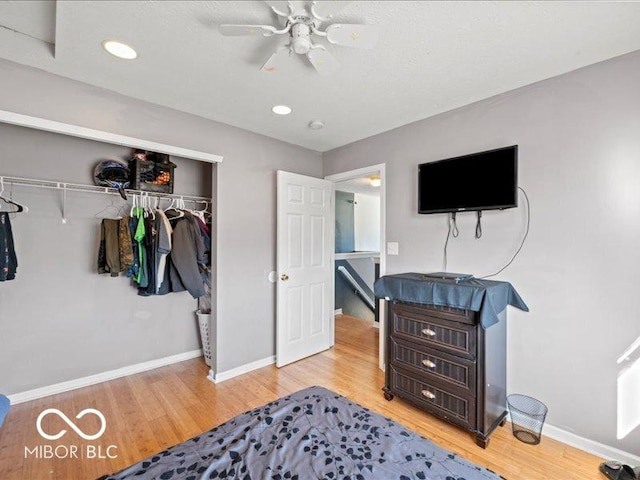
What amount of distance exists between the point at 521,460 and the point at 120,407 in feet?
9.49

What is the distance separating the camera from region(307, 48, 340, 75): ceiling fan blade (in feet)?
5.27

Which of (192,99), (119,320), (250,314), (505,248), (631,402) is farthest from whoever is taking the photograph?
(250,314)

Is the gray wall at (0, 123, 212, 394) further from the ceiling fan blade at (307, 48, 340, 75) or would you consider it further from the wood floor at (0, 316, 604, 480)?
the ceiling fan blade at (307, 48, 340, 75)

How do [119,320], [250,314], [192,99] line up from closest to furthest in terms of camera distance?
[192,99] < [119,320] < [250,314]

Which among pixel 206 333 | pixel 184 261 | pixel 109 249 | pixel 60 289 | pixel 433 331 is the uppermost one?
pixel 109 249

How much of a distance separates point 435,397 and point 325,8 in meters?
2.50

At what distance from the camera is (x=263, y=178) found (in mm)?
3189

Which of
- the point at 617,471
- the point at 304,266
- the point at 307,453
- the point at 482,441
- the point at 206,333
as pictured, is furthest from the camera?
the point at 304,266

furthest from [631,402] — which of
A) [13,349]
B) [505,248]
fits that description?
Answer: [13,349]

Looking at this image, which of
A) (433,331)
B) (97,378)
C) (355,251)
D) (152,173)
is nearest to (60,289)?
(97,378)

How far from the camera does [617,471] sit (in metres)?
1.64

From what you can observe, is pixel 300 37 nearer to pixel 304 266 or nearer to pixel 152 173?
pixel 152 173

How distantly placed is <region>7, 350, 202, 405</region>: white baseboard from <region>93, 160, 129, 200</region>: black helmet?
1685 mm

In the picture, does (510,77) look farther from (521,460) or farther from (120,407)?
(120,407)
